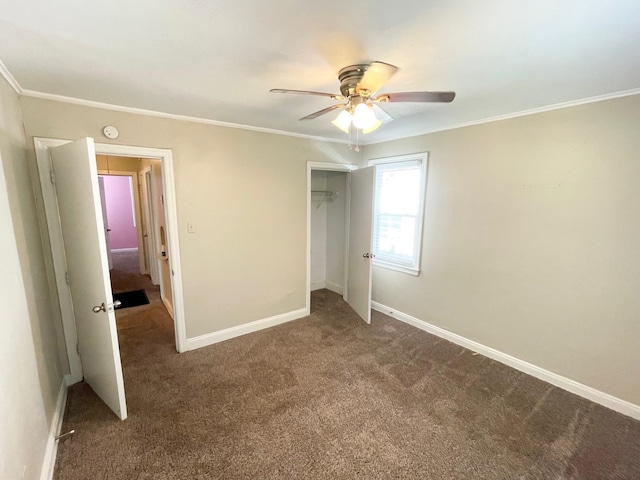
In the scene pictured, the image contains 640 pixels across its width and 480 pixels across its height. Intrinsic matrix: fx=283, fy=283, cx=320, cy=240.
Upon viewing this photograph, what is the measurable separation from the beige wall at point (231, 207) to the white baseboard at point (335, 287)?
1.08 m

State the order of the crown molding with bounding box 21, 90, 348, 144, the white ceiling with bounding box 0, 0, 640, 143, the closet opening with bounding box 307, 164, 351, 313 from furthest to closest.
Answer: the closet opening with bounding box 307, 164, 351, 313, the crown molding with bounding box 21, 90, 348, 144, the white ceiling with bounding box 0, 0, 640, 143

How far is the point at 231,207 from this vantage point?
308 centimetres

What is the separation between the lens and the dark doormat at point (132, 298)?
14.2ft

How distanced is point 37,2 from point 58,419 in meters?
2.49

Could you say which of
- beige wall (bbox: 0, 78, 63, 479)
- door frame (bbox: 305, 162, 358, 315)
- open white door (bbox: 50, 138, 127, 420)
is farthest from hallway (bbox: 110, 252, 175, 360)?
door frame (bbox: 305, 162, 358, 315)

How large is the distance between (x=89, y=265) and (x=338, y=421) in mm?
2127

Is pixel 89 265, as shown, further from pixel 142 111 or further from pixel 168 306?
pixel 168 306

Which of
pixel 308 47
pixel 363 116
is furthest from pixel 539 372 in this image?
pixel 308 47

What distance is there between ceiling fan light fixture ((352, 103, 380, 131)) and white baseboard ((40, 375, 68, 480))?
8.91 ft

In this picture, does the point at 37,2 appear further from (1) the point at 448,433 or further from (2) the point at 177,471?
(1) the point at 448,433

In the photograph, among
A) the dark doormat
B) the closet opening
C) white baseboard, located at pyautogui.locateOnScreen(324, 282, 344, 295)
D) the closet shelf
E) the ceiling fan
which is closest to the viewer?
the ceiling fan

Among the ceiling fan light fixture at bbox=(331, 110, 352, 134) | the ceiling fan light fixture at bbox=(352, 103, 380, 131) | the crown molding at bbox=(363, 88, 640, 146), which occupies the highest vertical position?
the crown molding at bbox=(363, 88, 640, 146)

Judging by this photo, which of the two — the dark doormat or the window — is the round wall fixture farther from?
the dark doormat

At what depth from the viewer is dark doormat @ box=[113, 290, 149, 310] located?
434 cm
